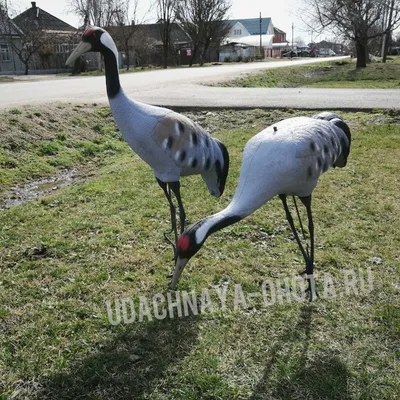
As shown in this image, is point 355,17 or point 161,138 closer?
point 161,138

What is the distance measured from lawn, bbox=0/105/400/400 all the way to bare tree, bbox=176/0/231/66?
4110cm

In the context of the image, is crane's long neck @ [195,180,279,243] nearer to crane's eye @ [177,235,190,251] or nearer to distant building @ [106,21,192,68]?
crane's eye @ [177,235,190,251]

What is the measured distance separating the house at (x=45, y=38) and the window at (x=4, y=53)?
7.98 ft

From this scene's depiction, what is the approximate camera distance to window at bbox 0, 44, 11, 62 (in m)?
36.5

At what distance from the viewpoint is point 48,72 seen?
34812mm

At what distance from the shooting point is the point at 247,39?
69.3 m

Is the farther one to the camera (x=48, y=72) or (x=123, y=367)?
(x=48, y=72)

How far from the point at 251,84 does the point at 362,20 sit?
29.1ft

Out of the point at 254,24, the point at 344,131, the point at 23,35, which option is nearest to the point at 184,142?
the point at 344,131

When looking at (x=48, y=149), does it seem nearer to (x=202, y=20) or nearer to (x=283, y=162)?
(x=283, y=162)

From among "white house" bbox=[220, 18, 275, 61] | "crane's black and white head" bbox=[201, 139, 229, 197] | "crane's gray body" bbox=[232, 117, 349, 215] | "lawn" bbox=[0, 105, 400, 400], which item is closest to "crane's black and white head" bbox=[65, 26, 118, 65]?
"crane's black and white head" bbox=[201, 139, 229, 197]

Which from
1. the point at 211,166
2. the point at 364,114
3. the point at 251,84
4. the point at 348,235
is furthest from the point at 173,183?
the point at 251,84

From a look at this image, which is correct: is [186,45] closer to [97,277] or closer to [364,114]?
[364,114]

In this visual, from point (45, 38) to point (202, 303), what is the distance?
34576mm
